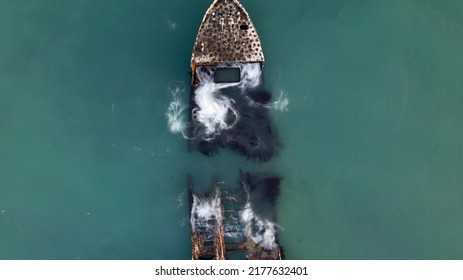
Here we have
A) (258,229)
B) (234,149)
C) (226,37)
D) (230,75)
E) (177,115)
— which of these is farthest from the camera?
(230,75)

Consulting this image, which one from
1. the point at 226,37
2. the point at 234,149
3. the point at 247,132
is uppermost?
the point at 226,37

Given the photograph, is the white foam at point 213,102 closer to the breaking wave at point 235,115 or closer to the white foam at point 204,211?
the breaking wave at point 235,115

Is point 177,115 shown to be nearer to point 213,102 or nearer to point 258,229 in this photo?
point 213,102

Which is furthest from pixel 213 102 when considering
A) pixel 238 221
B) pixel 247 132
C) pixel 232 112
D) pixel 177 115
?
pixel 238 221

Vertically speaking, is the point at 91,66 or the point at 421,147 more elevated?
the point at 91,66

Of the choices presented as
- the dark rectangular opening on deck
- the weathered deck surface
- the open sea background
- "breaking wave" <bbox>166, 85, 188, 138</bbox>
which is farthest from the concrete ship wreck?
the weathered deck surface

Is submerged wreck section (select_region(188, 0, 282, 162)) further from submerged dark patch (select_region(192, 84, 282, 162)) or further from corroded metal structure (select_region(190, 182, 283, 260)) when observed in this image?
corroded metal structure (select_region(190, 182, 283, 260))

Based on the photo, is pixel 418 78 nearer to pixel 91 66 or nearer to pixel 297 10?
pixel 297 10

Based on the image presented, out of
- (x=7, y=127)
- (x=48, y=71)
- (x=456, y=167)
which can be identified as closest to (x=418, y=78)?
(x=456, y=167)
